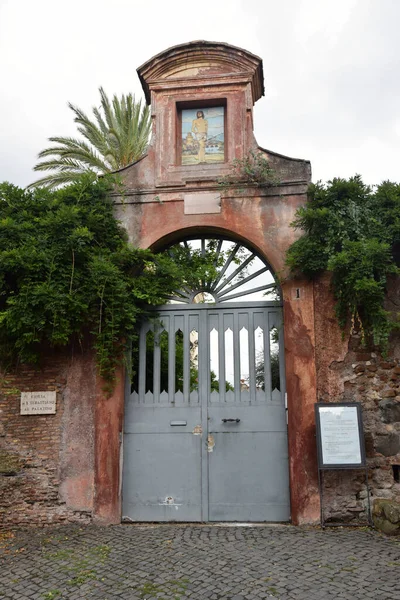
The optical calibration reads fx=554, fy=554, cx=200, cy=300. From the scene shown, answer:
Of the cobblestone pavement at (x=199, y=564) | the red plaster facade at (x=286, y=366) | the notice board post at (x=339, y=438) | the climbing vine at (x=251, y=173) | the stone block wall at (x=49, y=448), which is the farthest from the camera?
the climbing vine at (x=251, y=173)

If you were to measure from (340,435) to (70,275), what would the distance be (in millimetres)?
4147

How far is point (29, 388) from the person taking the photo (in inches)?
313

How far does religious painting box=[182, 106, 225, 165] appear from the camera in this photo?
871 centimetres

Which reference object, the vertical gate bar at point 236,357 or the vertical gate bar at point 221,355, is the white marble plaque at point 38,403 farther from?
the vertical gate bar at point 236,357

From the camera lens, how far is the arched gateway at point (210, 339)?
7.58 m

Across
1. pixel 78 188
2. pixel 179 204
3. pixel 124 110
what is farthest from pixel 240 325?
pixel 124 110

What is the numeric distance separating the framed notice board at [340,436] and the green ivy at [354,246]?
101cm

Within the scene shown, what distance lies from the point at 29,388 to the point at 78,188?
118 inches

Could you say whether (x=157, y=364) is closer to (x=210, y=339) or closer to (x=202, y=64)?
(x=210, y=339)

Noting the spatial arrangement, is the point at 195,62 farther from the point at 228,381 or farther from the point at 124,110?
the point at 124,110

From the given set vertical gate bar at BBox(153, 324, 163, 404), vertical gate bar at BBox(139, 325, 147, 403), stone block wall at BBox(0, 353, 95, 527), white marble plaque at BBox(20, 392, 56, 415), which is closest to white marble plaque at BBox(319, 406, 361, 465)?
vertical gate bar at BBox(153, 324, 163, 404)

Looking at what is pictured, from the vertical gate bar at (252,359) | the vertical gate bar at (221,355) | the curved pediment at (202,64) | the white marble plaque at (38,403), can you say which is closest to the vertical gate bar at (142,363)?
the vertical gate bar at (221,355)

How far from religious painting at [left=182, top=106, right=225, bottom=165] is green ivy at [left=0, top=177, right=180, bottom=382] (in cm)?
148

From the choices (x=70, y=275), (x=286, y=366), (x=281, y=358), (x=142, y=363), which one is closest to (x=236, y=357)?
(x=281, y=358)
